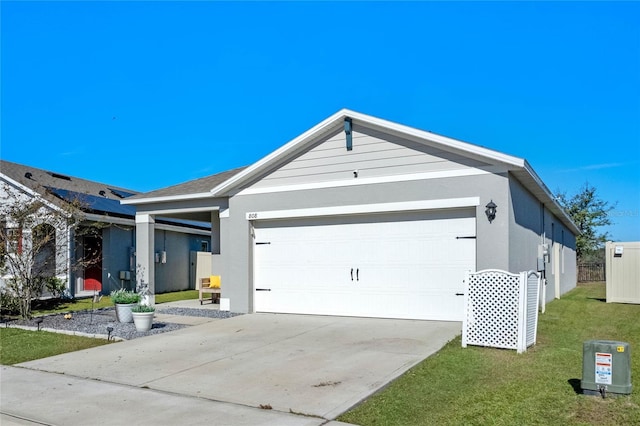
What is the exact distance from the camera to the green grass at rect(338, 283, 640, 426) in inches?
191

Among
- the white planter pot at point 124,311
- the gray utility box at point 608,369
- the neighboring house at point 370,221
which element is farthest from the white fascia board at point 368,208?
the gray utility box at point 608,369

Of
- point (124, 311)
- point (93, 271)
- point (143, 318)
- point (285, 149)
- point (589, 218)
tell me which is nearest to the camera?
point (143, 318)

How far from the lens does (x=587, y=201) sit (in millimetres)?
37938

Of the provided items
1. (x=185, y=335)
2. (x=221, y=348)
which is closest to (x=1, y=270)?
(x=185, y=335)

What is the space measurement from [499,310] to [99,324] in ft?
28.7

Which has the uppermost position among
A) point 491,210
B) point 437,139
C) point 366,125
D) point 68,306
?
point 366,125

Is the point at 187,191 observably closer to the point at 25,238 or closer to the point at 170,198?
the point at 170,198

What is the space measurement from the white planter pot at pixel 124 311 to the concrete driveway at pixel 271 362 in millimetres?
1792

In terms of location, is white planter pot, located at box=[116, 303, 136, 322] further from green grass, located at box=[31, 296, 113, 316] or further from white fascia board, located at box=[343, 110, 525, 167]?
white fascia board, located at box=[343, 110, 525, 167]

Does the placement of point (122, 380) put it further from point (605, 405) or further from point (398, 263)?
point (398, 263)

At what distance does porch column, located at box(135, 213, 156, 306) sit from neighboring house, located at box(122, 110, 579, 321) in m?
1.73

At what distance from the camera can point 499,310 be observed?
317 inches

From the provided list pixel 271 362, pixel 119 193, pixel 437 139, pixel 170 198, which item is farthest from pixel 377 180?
pixel 119 193

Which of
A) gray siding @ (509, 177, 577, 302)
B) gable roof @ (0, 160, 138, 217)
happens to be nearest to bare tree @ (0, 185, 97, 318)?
gable roof @ (0, 160, 138, 217)
